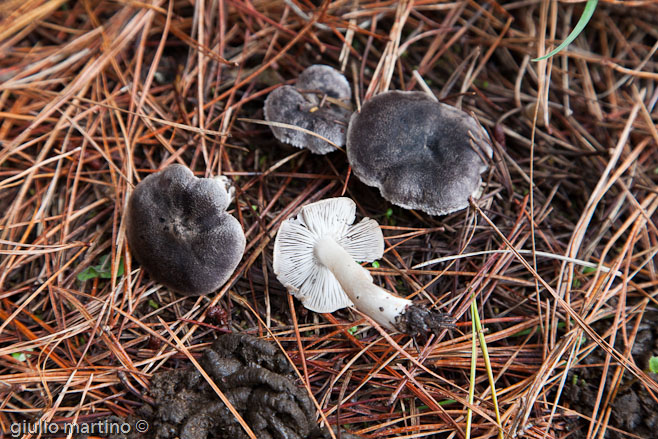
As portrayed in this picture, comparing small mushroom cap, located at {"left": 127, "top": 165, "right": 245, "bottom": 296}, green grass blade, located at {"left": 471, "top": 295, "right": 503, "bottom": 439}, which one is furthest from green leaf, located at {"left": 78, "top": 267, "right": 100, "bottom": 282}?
green grass blade, located at {"left": 471, "top": 295, "right": 503, "bottom": 439}

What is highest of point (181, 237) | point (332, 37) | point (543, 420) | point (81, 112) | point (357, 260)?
point (332, 37)

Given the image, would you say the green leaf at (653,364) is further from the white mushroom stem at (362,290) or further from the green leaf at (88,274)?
the green leaf at (88,274)

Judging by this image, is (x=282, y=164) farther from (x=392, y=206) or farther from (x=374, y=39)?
(x=374, y=39)

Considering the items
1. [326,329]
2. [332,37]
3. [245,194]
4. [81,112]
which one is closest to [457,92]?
[332,37]

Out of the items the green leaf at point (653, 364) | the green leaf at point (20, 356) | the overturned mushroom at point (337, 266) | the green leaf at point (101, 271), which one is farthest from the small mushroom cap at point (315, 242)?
the green leaf at point (653, 364)

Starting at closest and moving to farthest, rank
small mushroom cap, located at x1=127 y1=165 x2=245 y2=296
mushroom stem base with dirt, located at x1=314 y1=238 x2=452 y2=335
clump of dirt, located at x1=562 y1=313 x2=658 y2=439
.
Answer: mushroom stem base with dirt, located at x1=314 y1=238 x2=452 y2=335, clump of dirt, located at x1=562 y1=313 x2=658 y2=439, small mushroom cap, located at x1=127 y1=165 x2=245 y2=296

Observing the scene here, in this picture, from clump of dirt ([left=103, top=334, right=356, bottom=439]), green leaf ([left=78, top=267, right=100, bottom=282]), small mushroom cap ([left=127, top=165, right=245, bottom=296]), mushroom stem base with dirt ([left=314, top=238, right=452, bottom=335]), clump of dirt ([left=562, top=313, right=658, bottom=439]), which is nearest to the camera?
clump of dirt ([left=103, top=334, right=356, bottom=439])

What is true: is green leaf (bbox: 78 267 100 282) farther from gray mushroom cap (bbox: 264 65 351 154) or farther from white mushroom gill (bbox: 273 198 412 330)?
gray mushroom cap (bbox: 264 65 351 154)

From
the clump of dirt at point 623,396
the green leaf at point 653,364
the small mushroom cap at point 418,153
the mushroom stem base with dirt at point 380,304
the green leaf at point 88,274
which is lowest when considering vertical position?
the clump of dirt at point 623,396
